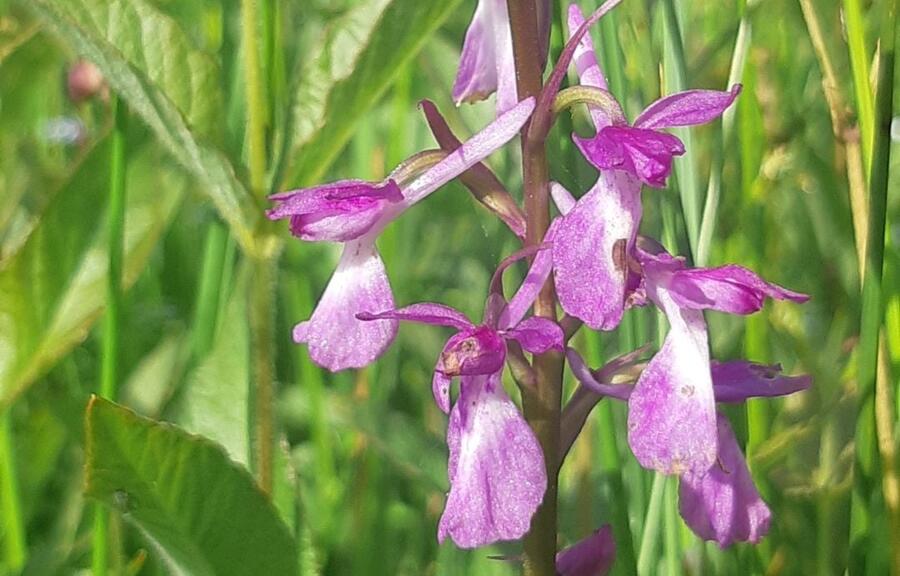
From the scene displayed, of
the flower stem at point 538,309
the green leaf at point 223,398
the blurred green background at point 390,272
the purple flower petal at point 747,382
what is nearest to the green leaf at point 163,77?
the blurred green background at point 390,272

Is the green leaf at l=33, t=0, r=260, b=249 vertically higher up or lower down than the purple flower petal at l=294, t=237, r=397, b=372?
higher up

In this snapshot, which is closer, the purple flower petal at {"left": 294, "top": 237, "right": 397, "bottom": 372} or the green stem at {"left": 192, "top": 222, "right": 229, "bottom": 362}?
the purple flower petal at {"left": 294, "top": 237, "right": 397, "bottom": 372}

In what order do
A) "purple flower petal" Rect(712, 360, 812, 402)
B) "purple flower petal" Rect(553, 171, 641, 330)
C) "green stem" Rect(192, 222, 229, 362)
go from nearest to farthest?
"purple flower petal" Rect(553, 171, 641, 330) → "purple flower petal" Rect(712, 360, 812, 402) → "green stem" Rect(192, 222, 229, 362)

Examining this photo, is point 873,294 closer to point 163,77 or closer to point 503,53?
point 503,53

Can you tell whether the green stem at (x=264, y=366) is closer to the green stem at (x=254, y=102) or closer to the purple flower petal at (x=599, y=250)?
the green stem at (x=254, y=102)

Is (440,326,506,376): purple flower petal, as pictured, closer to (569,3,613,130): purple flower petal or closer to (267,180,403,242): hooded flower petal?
(267,180,403,242): hooded flower petal

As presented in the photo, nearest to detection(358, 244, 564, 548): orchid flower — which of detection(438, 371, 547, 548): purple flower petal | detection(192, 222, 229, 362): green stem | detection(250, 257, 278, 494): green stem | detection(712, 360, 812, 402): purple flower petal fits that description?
detection(438, 371, 547, 548): purple flower petal

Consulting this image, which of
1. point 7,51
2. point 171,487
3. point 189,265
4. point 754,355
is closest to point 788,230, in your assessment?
point 754,355
